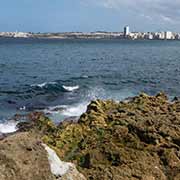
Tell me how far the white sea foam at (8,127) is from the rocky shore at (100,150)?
19.3 ft

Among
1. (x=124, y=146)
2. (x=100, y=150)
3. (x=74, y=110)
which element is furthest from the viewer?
(x=74, y=110)

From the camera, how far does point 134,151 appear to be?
38.0 feet

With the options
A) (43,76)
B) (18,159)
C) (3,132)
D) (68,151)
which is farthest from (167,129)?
(43,76)

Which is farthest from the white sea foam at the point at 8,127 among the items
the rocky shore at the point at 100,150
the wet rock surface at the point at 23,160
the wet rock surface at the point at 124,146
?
the wet rock surface at the point at 23,160

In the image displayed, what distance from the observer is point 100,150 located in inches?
458

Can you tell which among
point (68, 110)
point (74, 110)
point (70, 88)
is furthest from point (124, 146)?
point (70, 88)

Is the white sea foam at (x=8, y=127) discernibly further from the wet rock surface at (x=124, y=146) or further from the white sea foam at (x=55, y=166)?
the white sea foam at (x=55, y=166)

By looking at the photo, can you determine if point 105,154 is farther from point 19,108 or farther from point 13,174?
point 19,108

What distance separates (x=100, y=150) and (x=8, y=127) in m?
12.7

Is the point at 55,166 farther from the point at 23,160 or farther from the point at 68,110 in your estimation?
the point at 68,110

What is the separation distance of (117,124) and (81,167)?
395 centimetres

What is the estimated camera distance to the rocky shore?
7.45 m

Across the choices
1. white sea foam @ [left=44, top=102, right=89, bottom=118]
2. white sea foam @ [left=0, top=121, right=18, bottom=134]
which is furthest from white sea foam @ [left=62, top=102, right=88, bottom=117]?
white sea foam @ [left=0, top=121, right=18, bottom=134]

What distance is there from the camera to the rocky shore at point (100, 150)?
7.45 m
